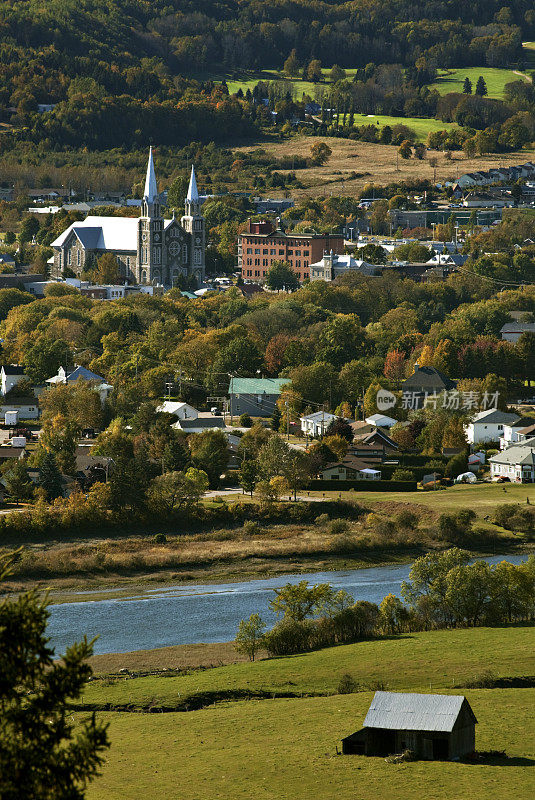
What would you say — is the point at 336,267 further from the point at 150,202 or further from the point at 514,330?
the point at 514,330

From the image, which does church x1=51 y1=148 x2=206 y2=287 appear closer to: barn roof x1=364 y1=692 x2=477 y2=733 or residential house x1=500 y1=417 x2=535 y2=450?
residential house x1=500 y1=417 x2=535 y2=450

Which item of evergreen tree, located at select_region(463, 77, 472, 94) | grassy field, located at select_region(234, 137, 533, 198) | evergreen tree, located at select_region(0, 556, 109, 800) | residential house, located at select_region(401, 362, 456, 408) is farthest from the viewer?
evergreen tree, located at select_region(463, 77, 472, 94)

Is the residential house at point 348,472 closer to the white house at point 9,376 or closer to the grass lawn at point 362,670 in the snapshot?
the grass lawn at point 362,670

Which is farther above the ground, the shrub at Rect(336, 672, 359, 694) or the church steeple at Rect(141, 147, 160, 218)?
the church steeple at Rect(141, 147, 160, 218)

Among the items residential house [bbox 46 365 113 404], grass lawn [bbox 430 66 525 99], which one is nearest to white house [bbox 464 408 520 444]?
residential house [bbox 46 365 113 404]

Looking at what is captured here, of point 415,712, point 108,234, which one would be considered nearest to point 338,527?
point 415,712

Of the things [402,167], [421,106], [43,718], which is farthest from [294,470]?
[421,106]

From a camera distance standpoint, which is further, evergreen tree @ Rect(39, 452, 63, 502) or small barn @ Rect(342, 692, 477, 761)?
evergreen tree @ Rect(39, 452, 63, 502)

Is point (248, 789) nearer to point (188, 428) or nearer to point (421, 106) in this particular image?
point (188, 428)

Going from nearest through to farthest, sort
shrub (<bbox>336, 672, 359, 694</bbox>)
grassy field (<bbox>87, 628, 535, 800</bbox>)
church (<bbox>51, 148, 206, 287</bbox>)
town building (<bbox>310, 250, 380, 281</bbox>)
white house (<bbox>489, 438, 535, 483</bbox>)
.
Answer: grassy field (<bbox>87, 628, 535, 800</bbox>) → shrub (<bbox>336, 672, 359, 694</bbox>) → white house (<bbox>489, 438, 535, 483</bbox>) → town building (<bbox>310, 250, 380, 281</bbox>) → church (<bbox>51, 148, 206, 287</bbox>)
